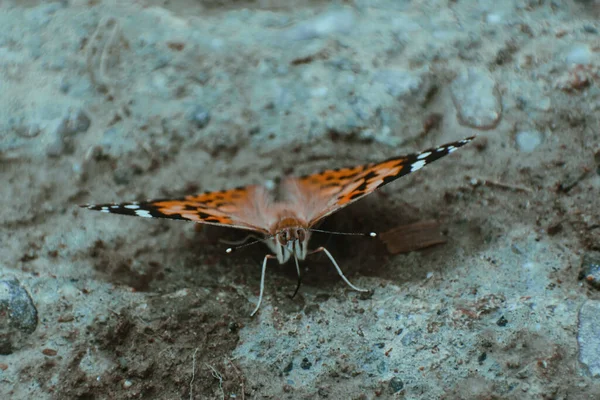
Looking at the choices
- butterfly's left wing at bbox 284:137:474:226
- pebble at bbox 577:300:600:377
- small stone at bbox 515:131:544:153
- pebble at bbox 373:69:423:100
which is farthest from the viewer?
pebble at bbox 373:69:423:100

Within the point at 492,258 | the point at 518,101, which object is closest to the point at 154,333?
the point at 492,258

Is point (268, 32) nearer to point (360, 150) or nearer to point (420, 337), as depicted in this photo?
point (360, 150)

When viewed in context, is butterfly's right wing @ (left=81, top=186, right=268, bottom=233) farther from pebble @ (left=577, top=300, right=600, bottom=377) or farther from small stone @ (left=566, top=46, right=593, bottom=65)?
small stone @ (left=566, top=46, right=593, bottom=65)

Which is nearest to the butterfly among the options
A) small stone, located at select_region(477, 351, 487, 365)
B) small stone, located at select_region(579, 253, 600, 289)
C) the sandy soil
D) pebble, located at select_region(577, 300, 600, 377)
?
the sandy soil

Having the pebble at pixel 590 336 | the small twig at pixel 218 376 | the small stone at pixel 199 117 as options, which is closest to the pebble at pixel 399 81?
the small stone at pixel 199 117

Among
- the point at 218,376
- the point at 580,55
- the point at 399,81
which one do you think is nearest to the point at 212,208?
the point at 218,376

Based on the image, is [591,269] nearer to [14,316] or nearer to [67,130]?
[14,316]

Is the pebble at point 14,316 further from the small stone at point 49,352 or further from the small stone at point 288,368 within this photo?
the small stone at point 288,368
